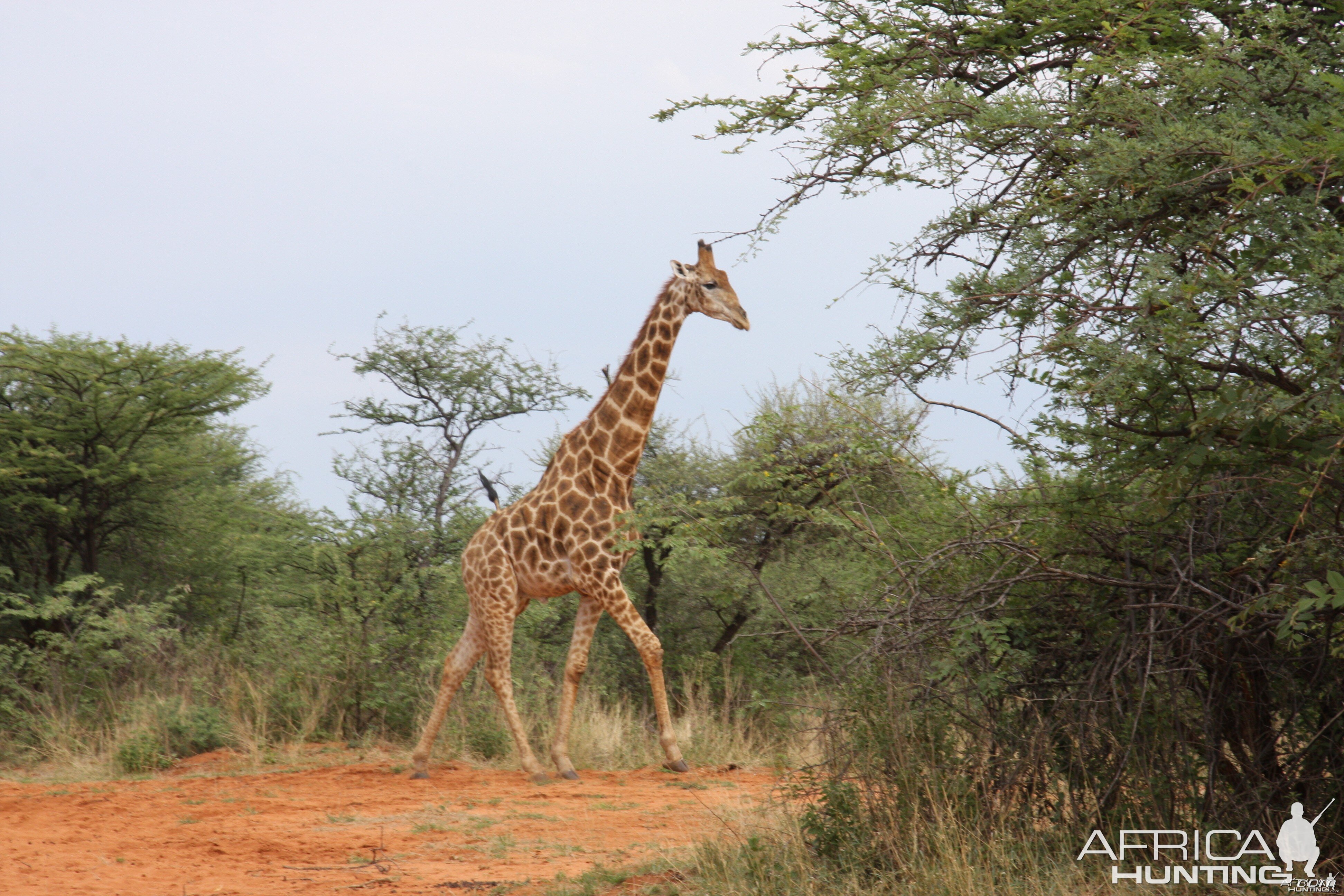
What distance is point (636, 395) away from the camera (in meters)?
9.89

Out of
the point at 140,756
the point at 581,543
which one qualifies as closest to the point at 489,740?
the point at 581,543

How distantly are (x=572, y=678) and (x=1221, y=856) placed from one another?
5.66m

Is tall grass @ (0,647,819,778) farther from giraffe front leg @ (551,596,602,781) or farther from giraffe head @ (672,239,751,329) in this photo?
giraffe head @ (672,239,751,329)

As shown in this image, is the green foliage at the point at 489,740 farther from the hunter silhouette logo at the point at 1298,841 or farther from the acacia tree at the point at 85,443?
the hunter silhouette logo at the point at 1298,841

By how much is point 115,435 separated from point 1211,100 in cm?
1226

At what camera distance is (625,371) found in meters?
9.95

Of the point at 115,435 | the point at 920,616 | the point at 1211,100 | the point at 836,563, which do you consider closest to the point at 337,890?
the point at 920,616

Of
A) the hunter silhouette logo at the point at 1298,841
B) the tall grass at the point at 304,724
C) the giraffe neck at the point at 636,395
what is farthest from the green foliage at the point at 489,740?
the hunter silhouette logo at the point at 1298,841

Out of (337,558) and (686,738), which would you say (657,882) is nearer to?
(686,738)

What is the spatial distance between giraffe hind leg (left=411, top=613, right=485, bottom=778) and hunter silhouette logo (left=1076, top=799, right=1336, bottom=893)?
19.8ft

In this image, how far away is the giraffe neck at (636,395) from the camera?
32.2 feet

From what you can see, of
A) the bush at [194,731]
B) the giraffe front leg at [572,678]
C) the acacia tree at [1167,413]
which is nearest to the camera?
the acacia tree at [1167,413]

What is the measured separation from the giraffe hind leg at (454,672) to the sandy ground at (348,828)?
339mm

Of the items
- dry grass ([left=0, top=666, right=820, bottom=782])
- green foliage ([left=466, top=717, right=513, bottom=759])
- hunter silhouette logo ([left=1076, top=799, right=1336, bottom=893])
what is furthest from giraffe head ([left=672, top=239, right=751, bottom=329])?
hunter silhouette logo ([left=1076, top=799, right=1336, bottom=893])
